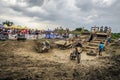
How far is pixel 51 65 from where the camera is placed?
23.2 m

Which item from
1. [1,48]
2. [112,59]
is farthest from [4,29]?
[112,59]

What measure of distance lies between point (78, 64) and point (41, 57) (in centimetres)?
486

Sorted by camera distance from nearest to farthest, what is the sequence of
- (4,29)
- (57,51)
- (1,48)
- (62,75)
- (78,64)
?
(62,75), (78,64), (1,48), (57,51), (4,29)

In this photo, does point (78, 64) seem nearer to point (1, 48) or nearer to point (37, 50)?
point (37, 50)

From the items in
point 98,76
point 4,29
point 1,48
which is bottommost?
point 98,76

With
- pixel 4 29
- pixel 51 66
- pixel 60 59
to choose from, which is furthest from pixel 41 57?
pixel 4 29

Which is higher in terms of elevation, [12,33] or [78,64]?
[12,33]

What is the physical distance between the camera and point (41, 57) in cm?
2681

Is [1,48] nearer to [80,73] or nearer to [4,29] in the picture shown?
[4,29]

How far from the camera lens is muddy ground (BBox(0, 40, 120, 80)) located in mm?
19422

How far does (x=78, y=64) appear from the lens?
79.9 feet

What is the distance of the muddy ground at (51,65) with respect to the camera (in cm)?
1942

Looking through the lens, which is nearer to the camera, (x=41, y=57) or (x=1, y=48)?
(x=41, y=57)

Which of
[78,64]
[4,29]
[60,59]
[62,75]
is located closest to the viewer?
[62,75]
